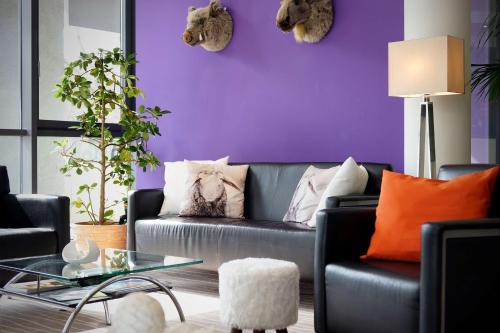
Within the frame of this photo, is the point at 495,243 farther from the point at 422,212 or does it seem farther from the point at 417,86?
the point at 417,86

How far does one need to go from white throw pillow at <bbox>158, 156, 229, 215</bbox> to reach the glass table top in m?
1.75

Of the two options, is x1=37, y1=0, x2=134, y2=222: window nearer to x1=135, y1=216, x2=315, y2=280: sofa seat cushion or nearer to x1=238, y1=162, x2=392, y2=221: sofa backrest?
x1=135, y1=216, x2=315, y2=280: sofa seat cushion

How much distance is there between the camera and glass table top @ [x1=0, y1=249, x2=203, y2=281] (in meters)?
3.00

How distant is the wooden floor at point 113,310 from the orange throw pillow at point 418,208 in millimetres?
739

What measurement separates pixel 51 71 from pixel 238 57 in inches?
69.3

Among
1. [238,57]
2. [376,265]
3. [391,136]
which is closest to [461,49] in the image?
[391,136]

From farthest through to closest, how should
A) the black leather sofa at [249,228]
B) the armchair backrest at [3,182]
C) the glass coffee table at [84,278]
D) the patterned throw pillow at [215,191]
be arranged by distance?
the patterned throw pillow at [215,191]
the armchair backrest at [3,182]
the black leather sofa at [249,228]
the glass coffee table at [84,278]

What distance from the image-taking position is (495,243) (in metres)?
2.61

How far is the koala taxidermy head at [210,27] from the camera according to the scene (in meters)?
5.91

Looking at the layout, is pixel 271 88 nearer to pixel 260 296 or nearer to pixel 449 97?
pixel 449 97

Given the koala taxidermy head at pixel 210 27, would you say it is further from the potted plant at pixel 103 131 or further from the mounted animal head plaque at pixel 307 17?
the mounted animal head plaque at pixel 307 17

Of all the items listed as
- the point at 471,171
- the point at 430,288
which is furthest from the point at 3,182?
the point at 430,288

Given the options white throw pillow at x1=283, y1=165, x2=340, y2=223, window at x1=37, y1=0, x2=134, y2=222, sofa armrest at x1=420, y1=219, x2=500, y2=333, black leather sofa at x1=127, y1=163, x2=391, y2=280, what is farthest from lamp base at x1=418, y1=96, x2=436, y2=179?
window at x1=37, y1=0, x2=134, y2=222

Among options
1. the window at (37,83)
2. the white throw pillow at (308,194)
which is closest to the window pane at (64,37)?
the window at (37,83)
